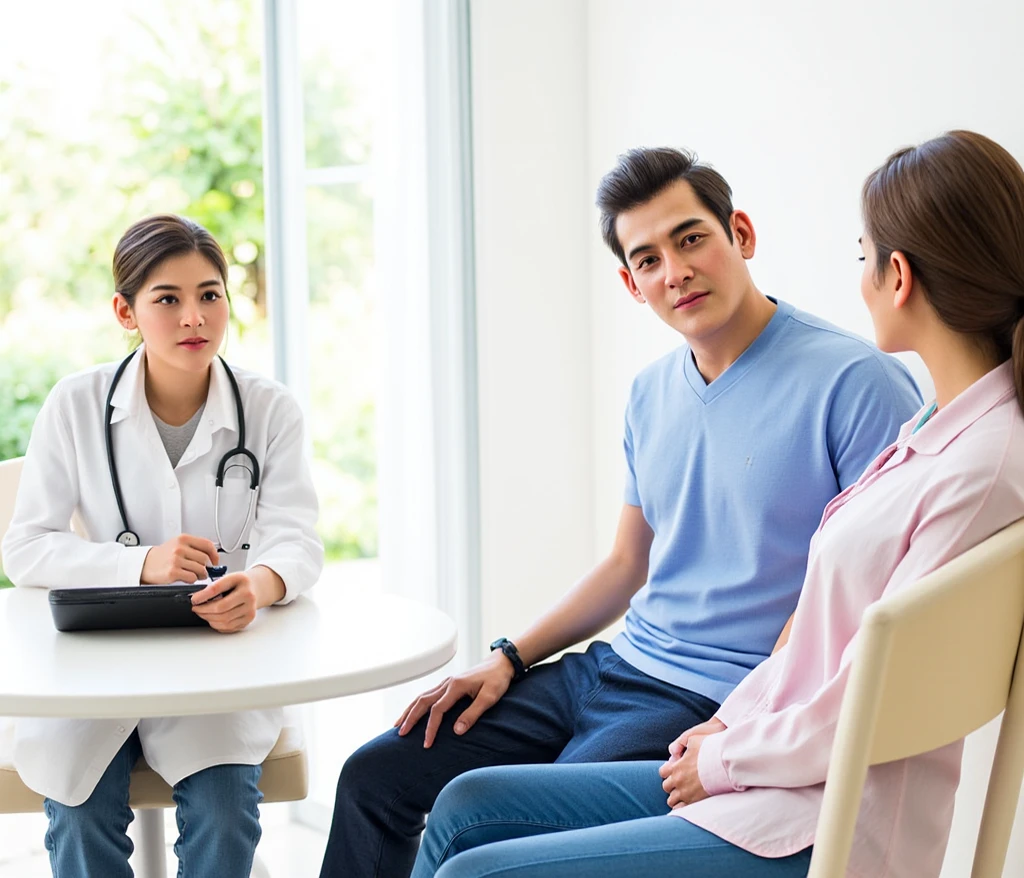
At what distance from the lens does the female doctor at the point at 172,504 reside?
164cm

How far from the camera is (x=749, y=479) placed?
161 cm

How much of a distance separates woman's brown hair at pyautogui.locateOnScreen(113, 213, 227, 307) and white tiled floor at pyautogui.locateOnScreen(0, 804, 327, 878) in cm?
136

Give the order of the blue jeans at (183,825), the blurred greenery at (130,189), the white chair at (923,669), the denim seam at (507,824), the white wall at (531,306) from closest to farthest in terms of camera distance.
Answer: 1. the white chair at (923,669)
2. the denim seam at (507,824)
3. the blue jeans at (183,825)
4. the white wall at (531,306)
5. the blurred greenery at (130,189)

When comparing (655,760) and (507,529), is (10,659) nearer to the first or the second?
(655,760)

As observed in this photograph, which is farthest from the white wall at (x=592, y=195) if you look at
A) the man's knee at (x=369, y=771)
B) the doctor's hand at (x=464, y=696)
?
the man's knee at (x=369, y=771)

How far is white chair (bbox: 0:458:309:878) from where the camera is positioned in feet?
5.50

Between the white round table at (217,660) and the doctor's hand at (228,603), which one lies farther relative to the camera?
the doctor's hand at (228,603)

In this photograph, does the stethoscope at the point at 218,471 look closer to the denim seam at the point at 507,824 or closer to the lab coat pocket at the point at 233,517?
the lab coat pocket at the point at 233,517

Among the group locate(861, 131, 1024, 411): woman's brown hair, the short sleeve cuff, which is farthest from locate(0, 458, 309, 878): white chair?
locate(861, 131, 1024, 411): woman's brown hair

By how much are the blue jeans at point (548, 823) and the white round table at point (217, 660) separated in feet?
0.59

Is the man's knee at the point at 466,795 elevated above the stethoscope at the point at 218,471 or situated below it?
below

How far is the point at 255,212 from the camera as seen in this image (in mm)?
5785

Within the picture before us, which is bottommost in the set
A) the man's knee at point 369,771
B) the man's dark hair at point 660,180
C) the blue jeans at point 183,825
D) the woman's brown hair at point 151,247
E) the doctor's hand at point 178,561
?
the blue jeans at point 183,825

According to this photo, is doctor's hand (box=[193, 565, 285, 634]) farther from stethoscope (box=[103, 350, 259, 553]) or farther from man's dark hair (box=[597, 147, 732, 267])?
man's dark hair (box=[597, 147, 732, 267])
